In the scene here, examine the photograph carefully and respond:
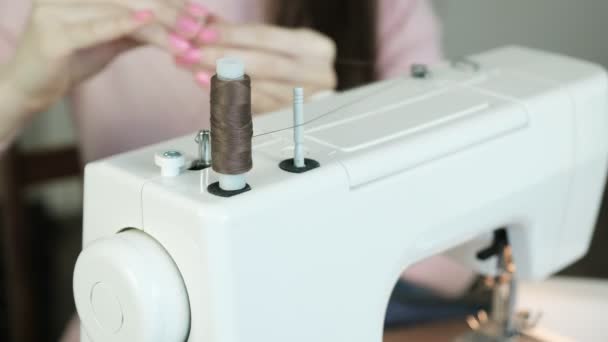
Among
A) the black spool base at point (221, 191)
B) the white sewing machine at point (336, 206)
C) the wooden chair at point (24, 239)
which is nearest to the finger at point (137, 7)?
the white sewing machine at point (336, 206)

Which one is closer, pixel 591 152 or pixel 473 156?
pixel 473 156

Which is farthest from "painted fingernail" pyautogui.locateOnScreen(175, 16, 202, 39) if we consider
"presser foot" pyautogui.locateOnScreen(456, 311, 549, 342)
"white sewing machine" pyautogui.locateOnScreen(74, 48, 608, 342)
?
"presser foot" pyautogui.locateOnScreen(456, 311, 549, 342)

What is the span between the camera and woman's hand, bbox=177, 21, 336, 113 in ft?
2.73

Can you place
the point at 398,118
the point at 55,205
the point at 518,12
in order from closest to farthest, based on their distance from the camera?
the point at 398,118
the point at 518,12
the point at 55,205

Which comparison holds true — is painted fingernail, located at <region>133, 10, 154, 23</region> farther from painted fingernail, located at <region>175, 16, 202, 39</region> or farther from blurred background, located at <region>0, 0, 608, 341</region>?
blurred background, located at <region>0, 0, 608, 341</region>

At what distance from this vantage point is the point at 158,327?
587 millimetres

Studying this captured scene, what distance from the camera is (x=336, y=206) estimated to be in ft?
2.03

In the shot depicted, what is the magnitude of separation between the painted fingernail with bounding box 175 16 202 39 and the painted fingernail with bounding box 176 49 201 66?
0.02 m

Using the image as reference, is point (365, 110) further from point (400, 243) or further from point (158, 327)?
point (158, 327)

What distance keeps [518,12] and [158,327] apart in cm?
94

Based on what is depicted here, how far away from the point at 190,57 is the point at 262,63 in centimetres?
7

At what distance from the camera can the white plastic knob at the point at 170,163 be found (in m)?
A: 0.60

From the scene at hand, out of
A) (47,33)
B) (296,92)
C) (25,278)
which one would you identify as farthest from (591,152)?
(25,278)

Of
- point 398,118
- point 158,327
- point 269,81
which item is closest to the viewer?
point 158,327
